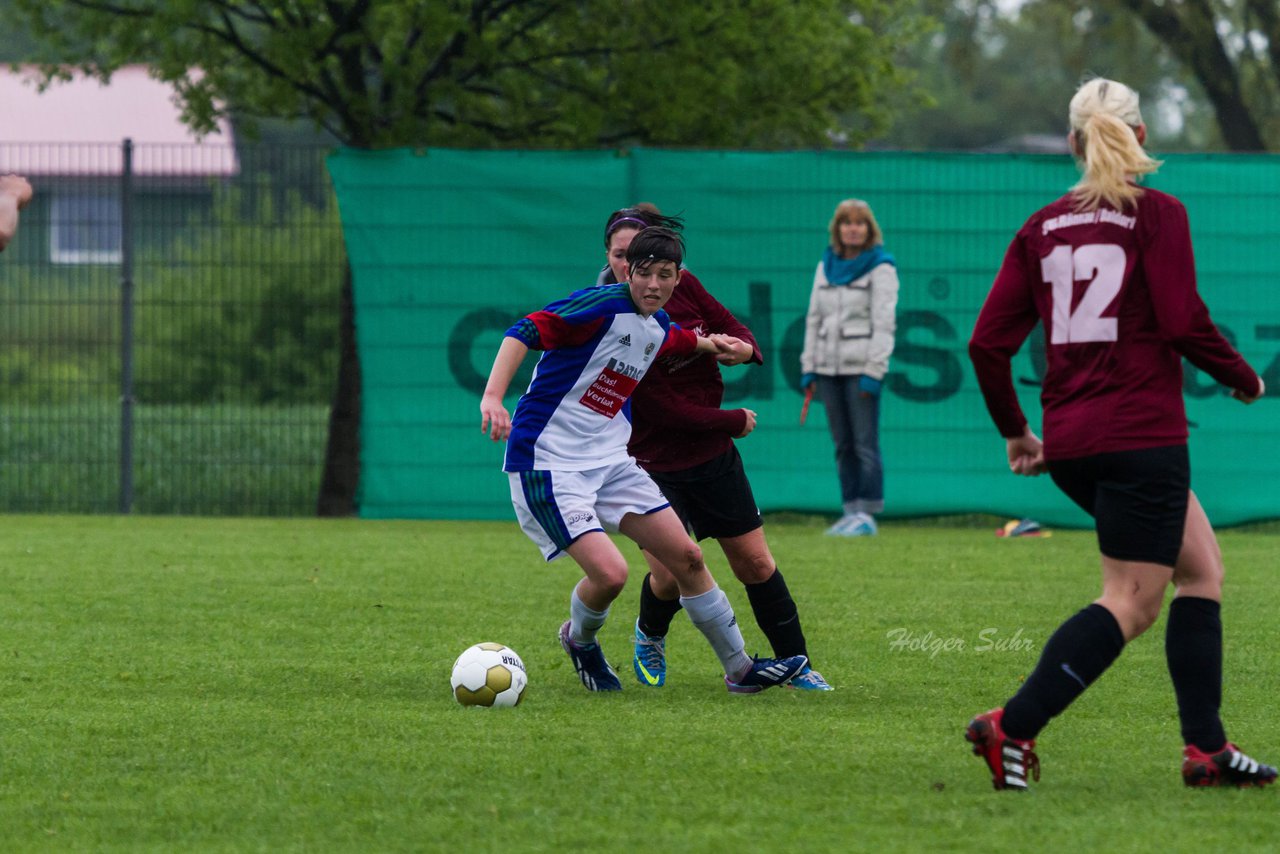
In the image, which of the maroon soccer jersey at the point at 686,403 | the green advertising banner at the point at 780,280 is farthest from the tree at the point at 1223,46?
the maroon soccer jersey at the point at 686,403

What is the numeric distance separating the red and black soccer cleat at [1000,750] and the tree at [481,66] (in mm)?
9043

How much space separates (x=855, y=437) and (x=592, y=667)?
5678 millimetres

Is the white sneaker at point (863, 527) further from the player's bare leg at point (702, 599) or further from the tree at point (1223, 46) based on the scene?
the tree at point (1223, 46)

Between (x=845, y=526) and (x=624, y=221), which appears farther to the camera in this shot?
(x=845, y=526)

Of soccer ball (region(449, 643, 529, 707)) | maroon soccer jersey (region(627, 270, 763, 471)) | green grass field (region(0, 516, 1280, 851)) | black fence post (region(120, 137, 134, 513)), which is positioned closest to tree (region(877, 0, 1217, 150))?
black fence post (region(120, 137, 134, 513))

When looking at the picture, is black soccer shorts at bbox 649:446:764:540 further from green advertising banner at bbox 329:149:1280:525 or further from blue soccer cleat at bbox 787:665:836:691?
green advertising banner at bbox 329:149:1280:525

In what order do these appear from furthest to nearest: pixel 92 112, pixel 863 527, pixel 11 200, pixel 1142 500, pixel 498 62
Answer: pixel 92 112 → pixel 498 62 → pixel 863 527 → pixel 11 200 → pixel 1142 500

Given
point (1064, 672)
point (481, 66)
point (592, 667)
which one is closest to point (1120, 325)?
point (1064, 672)

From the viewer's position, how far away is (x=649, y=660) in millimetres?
6789

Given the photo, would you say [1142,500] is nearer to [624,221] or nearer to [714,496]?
[714,496]

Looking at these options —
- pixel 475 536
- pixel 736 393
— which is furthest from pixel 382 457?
pixel 736 393

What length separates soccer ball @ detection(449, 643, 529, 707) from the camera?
20.1ft

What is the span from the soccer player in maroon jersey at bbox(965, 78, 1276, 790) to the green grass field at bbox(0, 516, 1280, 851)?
192 millimetres

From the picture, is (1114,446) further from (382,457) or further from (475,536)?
(382,457)
